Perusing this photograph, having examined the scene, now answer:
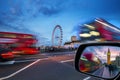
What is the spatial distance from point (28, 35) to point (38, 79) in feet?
57.2

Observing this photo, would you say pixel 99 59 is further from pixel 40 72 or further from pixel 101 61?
pixel 40 72

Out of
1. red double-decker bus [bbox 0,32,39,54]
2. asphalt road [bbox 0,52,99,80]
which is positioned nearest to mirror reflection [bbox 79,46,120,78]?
asphalt road [bbox 0,52,99,80]

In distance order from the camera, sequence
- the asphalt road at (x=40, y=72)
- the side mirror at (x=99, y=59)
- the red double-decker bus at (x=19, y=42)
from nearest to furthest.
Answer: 1. the side mirror at (x=99, y=59)
2. the asphalt road at (x=40, y=72)
3. the red double-decker bus at (x=19, y=42)

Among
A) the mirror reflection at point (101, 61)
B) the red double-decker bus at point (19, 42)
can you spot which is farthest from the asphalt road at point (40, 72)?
the red double-decker bus at point (19, 42)

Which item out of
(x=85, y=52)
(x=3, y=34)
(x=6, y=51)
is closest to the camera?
(x=85, y=52)

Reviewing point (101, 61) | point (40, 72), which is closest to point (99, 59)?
point (101, 61)

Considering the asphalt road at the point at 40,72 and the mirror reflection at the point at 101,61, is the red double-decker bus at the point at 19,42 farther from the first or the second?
the mirror reflection at the point at 101,61

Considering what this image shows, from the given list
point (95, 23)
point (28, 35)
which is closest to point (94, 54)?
point (95, 23)

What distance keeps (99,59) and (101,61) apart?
0.06 meters

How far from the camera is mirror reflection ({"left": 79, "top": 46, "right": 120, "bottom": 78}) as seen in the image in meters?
1.56

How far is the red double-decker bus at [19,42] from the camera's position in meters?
23.6

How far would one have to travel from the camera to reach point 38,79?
892 centimetres

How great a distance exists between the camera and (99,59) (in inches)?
69.9

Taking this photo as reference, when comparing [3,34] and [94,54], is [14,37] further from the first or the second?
[94,54]
